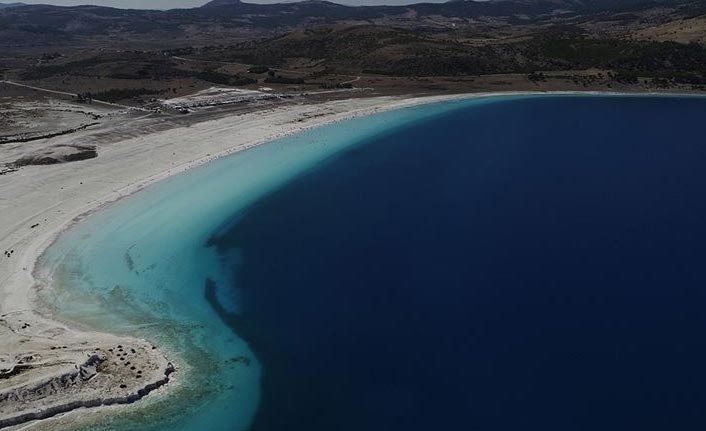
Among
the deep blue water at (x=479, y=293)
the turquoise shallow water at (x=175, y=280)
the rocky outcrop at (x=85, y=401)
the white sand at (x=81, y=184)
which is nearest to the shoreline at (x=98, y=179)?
the white sand at (x=81, y=184)

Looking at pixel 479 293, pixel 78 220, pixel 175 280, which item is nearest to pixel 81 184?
pixel 78 220

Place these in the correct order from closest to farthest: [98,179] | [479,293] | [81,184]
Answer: [479,293] → [81,184] → [98,179]

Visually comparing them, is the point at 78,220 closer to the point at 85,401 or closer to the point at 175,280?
the point at 175,280

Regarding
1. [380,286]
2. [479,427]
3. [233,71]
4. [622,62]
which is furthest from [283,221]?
[622,62]

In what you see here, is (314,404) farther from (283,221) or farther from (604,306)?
(283,221)

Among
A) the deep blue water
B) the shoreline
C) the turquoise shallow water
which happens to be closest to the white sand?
the shoreline

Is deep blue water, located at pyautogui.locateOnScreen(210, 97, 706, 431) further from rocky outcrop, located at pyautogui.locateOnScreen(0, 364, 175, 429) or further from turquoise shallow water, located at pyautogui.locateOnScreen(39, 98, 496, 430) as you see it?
rocky outcrop, located at pyautogui.locateOnScreen(0, 364, 175, 429)

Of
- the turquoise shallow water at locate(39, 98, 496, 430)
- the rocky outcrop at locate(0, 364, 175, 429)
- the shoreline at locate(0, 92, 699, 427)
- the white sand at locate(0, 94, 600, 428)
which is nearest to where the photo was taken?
the rocky outcrop at locate(0, 364, 175, 429)
